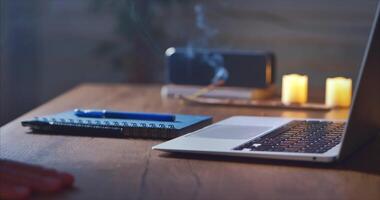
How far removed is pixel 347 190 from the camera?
103 cm

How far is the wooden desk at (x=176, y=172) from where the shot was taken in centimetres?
101

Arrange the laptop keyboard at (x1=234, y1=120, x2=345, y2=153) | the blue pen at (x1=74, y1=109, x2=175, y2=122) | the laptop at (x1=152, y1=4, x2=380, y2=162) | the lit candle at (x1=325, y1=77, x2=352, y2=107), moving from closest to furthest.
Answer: the laptop at (x1=152, y1=4, x2=380, y2=162) → the laptop keyboard at (x1=234, y1=120, x2=345, y2=153) → the blue pen at (x1=74, y1=109, x2=175, y2=122) → the lit candle at (x1=325, y1=77, x2=352, y2=107)

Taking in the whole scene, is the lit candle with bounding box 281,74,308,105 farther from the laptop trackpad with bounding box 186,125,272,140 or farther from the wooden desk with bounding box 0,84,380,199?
the wooden desk with bounding box 0,84,380,199

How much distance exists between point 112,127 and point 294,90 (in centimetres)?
71

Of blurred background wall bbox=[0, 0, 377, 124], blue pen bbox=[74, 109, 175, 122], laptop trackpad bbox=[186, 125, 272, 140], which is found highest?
blurred background wall bbox=[0, 0, 377, 124]

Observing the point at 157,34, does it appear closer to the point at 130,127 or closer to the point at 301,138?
the point at 130,127

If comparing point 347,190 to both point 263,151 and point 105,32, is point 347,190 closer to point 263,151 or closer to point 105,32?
point 263,151

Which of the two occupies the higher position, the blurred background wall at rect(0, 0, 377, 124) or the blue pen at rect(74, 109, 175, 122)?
the blurred background wall at rect(0, 0, 377, 124)

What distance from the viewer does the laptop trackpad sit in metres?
1.37

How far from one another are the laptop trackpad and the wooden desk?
96mm

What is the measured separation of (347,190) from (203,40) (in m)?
2.13

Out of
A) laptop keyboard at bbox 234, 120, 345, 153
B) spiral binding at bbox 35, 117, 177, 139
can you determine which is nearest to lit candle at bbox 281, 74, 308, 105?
laptop keyboard at bbox 234, 120, 345, 153

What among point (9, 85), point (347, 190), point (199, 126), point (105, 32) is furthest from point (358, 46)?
point (347, 190)

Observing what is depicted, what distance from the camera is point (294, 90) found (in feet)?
6.59
